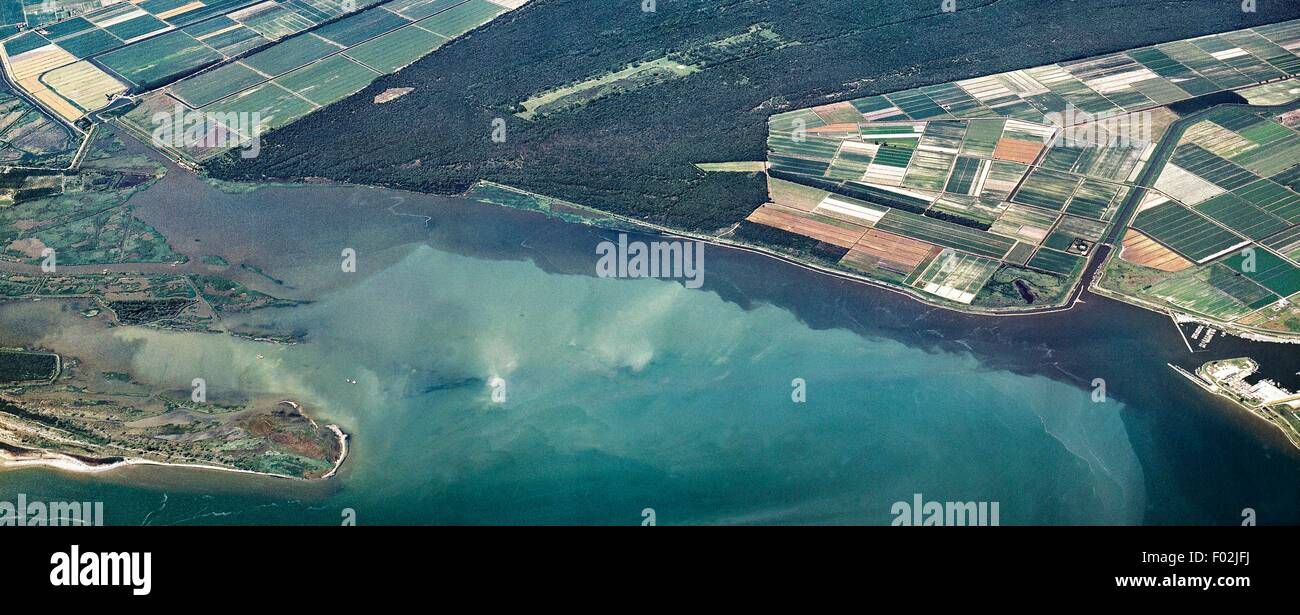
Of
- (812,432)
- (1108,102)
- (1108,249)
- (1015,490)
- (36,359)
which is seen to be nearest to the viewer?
(1015,490)

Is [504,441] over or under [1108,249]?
under

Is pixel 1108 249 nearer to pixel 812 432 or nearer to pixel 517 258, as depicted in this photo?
pixel 812 432

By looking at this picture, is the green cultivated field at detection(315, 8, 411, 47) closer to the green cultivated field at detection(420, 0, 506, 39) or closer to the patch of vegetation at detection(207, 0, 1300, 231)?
the green cultivated field at detection(420, 0, 506, 39)

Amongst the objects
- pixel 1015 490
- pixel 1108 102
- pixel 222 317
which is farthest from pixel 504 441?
pixel 1108 102

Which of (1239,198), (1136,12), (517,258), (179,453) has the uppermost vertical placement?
(1136,12)

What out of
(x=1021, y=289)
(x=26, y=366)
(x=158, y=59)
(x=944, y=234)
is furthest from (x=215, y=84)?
(x=1021, y=289)

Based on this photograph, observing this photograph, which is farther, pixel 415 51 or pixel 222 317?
pixel 415 51

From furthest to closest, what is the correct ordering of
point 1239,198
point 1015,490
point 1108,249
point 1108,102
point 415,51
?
point 415,51 → point 1108,102 → point 1239,198 → point 1108,249 → point 1015,490

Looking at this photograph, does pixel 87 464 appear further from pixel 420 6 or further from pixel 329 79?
pixel 420 6
